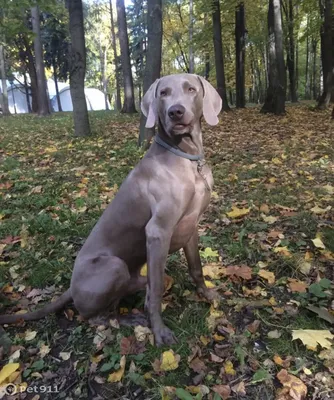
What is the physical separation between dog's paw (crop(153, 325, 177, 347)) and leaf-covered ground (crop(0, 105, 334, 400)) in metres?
0.05

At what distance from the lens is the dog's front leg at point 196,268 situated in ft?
9.82

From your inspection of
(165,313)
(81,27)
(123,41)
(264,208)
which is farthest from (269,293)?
(123,41)

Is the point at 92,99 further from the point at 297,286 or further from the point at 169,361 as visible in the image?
the point at 169,361

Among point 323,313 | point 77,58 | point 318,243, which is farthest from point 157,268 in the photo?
point 77,58

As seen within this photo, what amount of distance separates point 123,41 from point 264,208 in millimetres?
13749

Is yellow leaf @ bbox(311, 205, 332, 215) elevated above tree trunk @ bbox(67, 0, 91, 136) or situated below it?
below

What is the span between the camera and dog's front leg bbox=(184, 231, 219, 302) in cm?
299

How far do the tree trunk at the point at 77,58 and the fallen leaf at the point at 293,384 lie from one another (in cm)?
838

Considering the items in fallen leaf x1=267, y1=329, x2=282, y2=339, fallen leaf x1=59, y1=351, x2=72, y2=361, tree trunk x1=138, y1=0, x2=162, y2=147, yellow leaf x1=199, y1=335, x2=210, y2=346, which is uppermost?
tree trunk x1=138, y1=0, x2=162, y2=147

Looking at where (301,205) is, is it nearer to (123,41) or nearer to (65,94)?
(123,41)

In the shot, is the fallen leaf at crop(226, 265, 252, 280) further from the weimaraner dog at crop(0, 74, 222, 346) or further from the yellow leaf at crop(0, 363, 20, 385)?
the yellow leaf at crop(0, 363, 20, 385)

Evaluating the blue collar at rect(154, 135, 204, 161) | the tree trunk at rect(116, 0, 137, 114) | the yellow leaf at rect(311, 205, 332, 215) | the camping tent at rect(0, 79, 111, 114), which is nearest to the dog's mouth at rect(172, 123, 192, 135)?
the blue collar at rect(154, 135, 204, 161)

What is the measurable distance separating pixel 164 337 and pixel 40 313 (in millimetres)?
1024

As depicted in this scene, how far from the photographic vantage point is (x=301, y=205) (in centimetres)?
455
